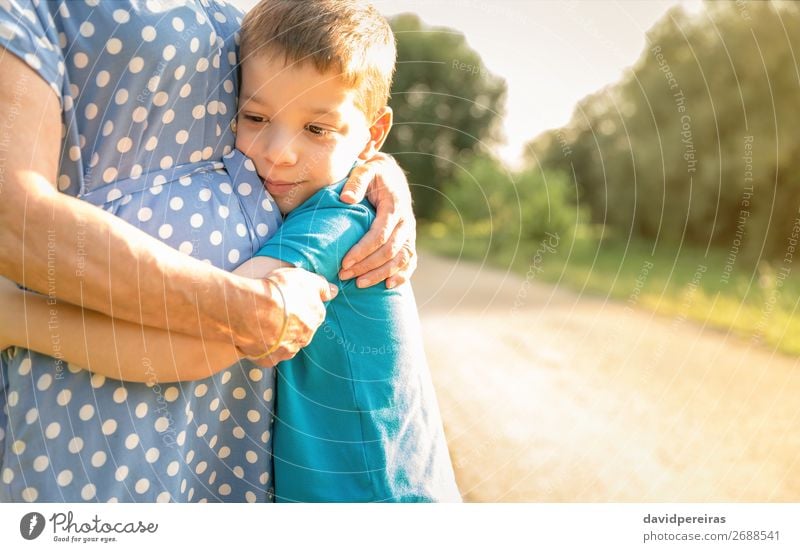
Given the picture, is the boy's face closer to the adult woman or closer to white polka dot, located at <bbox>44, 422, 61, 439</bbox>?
the adult woman

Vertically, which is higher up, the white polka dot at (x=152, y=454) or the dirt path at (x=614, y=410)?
the white polka dot at (x=152, y=454)

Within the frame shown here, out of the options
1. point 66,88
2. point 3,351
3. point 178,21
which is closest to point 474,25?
point 178,21

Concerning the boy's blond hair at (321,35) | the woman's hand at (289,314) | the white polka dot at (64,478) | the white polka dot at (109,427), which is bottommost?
the white polka dot at (64,478)

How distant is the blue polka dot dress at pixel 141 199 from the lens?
3.69ft

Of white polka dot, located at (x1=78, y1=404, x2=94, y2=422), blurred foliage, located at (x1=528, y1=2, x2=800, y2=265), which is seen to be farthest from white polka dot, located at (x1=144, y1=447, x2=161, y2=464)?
blurred foliage, located at (x1=528, y1=2, x2=800, y2=265)

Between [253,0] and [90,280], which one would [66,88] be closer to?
[90,280]

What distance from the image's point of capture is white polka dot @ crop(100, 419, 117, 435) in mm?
1209

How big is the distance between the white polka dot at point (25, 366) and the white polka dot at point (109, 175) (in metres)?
0.28

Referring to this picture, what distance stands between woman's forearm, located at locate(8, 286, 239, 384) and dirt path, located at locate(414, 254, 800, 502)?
7.66 ft

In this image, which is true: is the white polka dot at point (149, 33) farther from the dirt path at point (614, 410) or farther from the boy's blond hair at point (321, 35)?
the dirt path at point (614, 410)

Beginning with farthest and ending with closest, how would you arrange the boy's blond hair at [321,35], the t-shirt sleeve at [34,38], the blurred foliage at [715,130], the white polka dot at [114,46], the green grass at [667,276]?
the blurred foliage at [715,130] → the green grass at [667,276] → the boy's blond hair at [321,35] → the white polka dot at [114,46] → the t-shirt sleeve at [34,38]

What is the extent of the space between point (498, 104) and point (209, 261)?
1917 mm

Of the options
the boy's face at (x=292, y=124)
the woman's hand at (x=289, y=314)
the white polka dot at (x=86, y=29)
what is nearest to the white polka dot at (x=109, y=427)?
the woman's hand at (x=289, y=314)

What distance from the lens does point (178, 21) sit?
1175 millimetres
